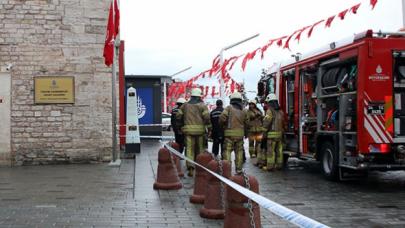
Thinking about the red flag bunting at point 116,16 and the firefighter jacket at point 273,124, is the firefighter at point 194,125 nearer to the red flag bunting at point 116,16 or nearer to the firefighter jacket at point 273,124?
the firefighter jacket at point 273,124

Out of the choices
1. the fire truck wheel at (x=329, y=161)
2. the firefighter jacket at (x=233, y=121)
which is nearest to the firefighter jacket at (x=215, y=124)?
the firefighter jacket at (x=233, y=121)

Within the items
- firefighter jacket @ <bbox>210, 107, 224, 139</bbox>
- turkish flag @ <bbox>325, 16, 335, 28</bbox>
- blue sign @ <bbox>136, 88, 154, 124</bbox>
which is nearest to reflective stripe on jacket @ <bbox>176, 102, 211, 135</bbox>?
firefighter jacket @ <bbox>210, 107, 224, 139</bbox>

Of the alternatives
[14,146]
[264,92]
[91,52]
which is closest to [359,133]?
[264,92]

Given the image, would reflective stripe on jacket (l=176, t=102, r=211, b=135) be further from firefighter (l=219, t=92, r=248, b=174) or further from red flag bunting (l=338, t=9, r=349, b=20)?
red flag bunting (l=338, t=9, r=349, b=20)

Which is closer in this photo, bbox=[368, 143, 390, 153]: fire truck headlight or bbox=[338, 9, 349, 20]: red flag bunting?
bbox=[368, 143, 390, 153]: fire truck headlight

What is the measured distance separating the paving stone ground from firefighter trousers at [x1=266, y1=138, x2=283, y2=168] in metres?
0.37

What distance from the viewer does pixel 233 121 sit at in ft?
37.3

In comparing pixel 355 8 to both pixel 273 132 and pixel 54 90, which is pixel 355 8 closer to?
pixel 273 132

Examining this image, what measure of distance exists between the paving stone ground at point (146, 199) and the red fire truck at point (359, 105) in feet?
1.79

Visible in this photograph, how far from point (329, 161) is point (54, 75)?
744 centimetres

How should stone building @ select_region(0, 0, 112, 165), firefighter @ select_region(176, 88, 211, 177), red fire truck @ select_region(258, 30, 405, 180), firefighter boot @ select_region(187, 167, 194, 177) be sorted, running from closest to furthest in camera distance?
red fire truck @ select_region(258, 30, 405, 180), firefighter @ select_region(176, 88, 211, 177), firefighter boot @ select_region(187, 167, 194, 177), stone building @ select_region(0, 0, 112, 165)

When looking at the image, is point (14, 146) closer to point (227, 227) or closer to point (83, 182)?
point (83, 182)

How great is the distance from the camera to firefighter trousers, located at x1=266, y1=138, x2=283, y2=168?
1284 centimetres

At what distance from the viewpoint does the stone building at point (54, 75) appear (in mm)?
13797
